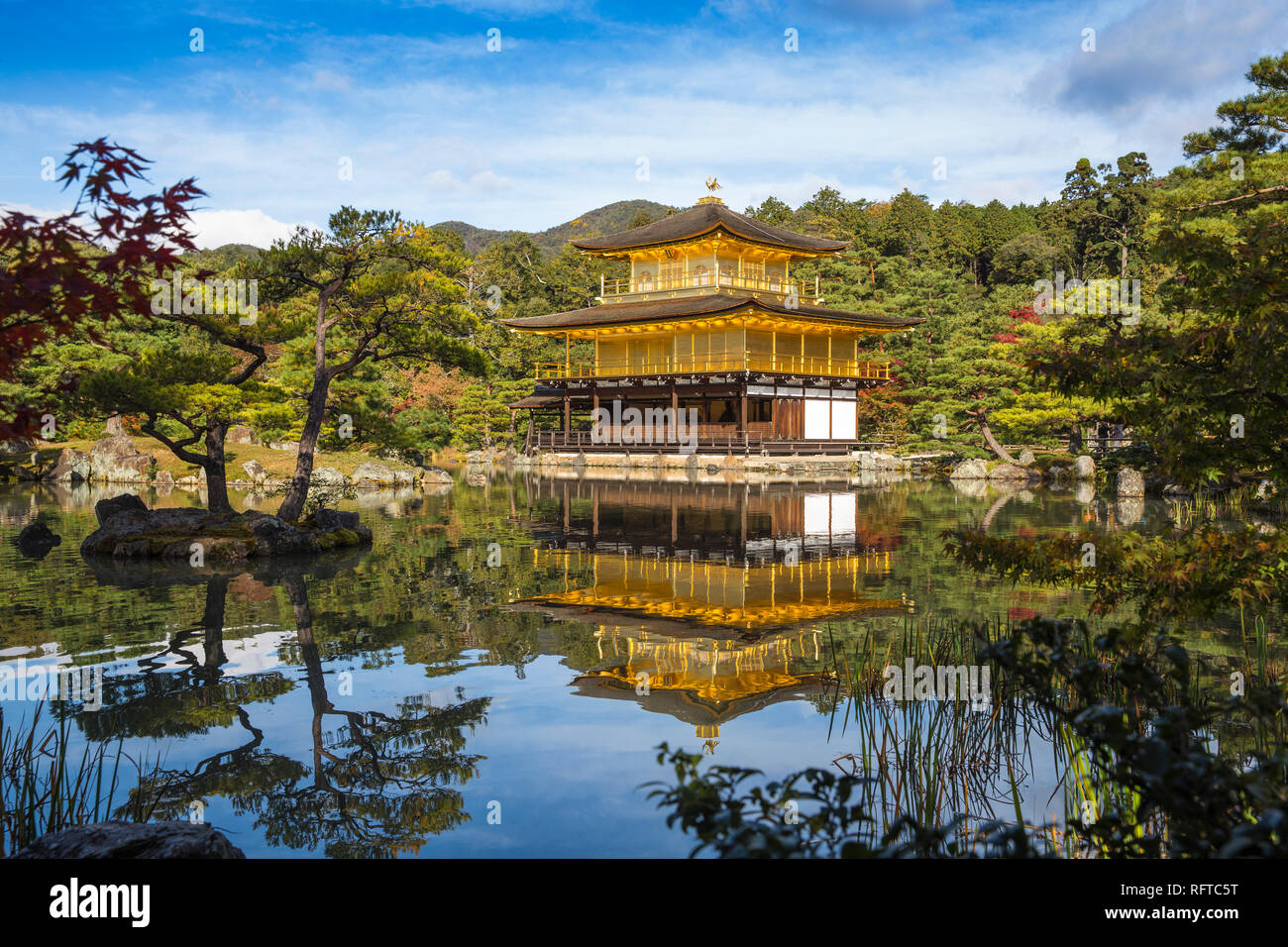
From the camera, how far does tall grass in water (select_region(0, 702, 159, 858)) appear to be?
3785 millimetres

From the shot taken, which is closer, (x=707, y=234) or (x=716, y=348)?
(x=716, y=348)

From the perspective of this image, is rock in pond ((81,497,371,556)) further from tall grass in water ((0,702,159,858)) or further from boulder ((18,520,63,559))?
tall grass in water ((0,702,159,858))

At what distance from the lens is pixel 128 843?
2980 millimetres

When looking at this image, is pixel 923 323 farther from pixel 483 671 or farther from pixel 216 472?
pixel 483 671

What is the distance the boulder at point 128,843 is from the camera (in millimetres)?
2965

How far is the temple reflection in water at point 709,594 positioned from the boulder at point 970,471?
496 inches

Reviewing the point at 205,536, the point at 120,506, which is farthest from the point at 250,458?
the point at 205,536

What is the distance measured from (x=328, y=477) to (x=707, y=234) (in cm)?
1862

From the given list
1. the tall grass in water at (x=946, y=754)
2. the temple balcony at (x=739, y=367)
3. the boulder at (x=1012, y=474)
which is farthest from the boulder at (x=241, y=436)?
the tall grass in water at (x=946, y=754)

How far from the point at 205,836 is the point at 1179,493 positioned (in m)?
22.9

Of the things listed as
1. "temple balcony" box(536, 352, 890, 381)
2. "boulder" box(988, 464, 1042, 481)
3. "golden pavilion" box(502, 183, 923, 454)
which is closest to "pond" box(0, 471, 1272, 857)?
"boulder" box(988, 464, 1042, 481)

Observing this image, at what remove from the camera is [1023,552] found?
5117 millimetres

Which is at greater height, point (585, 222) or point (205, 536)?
point (585, 222)
